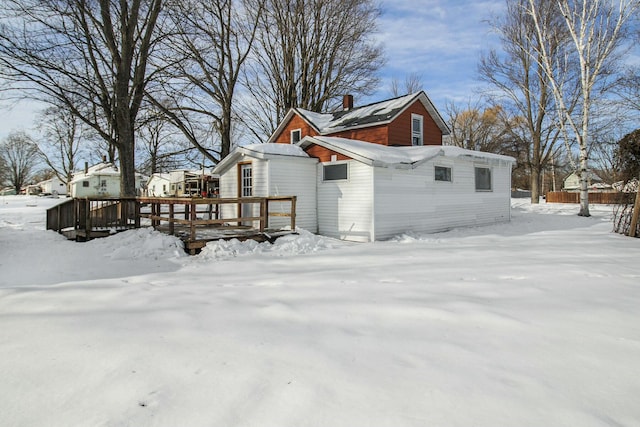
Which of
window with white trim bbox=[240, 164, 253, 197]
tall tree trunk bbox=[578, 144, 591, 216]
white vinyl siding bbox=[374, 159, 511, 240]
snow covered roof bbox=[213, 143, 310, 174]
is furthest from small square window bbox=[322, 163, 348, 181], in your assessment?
tall tree trunk bbox=[578, 144, 591, 216]

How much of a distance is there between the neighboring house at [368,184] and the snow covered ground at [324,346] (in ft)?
16.3

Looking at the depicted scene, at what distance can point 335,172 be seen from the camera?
39.1 ft

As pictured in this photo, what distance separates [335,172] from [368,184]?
1.58m

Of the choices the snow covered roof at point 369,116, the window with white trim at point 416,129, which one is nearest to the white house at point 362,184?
the snow covered roof at point 369,116

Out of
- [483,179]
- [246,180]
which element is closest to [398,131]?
[483,179]

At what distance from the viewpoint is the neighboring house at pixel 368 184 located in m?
10.9

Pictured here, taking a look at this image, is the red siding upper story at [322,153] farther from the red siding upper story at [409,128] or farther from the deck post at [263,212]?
the red siding upper story at [409,128]

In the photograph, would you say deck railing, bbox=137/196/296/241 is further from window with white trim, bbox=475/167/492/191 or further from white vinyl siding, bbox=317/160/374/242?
window with white trim, bbox=475/167/492/191

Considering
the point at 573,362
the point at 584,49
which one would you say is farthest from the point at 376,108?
the point at 573,362

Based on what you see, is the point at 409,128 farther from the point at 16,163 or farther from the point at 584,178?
the point at 16,163

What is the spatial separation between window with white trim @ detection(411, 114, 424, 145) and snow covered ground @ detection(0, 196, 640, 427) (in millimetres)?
12283

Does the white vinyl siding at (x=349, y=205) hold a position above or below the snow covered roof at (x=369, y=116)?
below

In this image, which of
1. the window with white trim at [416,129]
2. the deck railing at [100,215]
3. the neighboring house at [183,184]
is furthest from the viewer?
the neighboring house at [183,184]

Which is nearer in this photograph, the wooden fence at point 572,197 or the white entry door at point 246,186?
the white entry door at point 246,186
